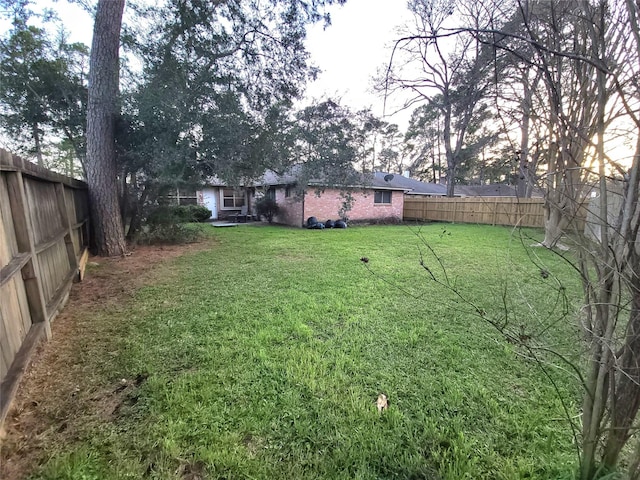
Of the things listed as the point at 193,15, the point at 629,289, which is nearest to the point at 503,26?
the point at 629,289

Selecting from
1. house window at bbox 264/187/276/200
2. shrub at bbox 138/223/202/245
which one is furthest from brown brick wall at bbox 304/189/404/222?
shrub at bbox 138/223/202/245

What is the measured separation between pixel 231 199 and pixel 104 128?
1195cm

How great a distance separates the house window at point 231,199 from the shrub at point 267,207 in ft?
8.39

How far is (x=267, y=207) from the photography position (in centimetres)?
1596

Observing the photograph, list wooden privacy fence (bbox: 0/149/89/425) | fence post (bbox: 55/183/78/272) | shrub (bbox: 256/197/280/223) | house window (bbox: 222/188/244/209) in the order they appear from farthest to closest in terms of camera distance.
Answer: house window (bbox: 222/188/244/209) < shrub (bbox: 256/197/280/223) < fence post (bbox: 55/183/78/272) < wooden privacy fence (bbox: 0/149/89/425)

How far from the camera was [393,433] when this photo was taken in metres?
1.81

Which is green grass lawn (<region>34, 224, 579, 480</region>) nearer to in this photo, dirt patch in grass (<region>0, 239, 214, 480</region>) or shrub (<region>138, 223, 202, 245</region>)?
dirt patch in grass (<region>0, 239, 214, 480</region>)

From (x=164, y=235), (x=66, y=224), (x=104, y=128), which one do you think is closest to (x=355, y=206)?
(x=164, y=235)

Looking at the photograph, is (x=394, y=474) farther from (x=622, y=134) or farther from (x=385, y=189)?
(x=385, y=189)

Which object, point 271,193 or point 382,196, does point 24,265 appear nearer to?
point 271,193

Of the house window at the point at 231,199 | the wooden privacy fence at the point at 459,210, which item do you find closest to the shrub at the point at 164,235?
the house window at the point at 231,199

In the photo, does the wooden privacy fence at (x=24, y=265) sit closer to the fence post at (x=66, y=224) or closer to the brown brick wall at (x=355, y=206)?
the fence post at (x=66, y=224)

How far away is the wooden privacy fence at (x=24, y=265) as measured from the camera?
2.03 metres

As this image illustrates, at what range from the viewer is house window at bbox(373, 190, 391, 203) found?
663 inches
